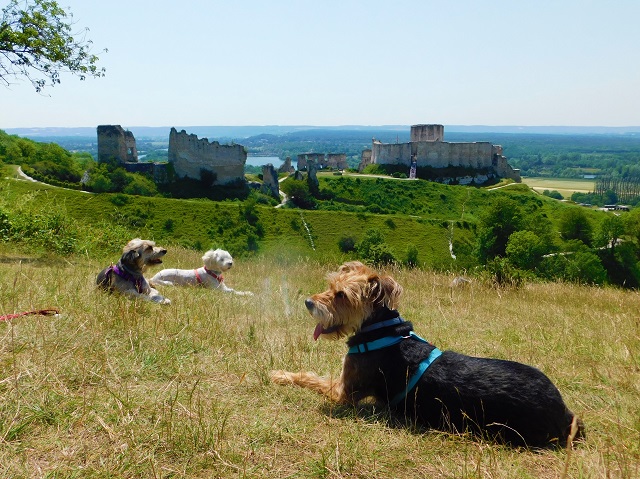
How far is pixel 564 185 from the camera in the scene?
465 feet

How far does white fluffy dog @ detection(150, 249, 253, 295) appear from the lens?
764cm

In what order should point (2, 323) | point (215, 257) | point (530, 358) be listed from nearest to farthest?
point (2, 323)
point (530, 358)
point (215, 257)

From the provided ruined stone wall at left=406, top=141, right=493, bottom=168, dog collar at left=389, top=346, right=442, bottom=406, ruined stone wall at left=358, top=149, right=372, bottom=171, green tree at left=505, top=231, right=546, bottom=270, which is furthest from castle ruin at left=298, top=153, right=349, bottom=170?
Answer: dog collar at left=389, top=346, right=442, bottom=406

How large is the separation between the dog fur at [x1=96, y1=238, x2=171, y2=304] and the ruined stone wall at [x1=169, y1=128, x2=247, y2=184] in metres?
53.6

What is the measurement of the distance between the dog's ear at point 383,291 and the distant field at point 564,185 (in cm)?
12203

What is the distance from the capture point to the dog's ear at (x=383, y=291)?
3479 millimetres

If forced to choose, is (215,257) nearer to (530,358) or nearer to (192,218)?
(530,358)

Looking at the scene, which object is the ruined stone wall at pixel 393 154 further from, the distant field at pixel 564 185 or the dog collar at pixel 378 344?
the dog collar at pixel 378 344

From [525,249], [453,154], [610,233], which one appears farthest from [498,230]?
[453,154]

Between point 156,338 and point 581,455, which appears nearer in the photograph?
point 581,455

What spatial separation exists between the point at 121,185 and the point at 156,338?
4971 cm

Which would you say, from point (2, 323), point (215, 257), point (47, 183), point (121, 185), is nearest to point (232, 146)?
point (121, 185)

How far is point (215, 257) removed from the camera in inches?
308

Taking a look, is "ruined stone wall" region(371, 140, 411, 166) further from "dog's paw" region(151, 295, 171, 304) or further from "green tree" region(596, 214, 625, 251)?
"dog's paw" region(151, 295, 171, 304)
